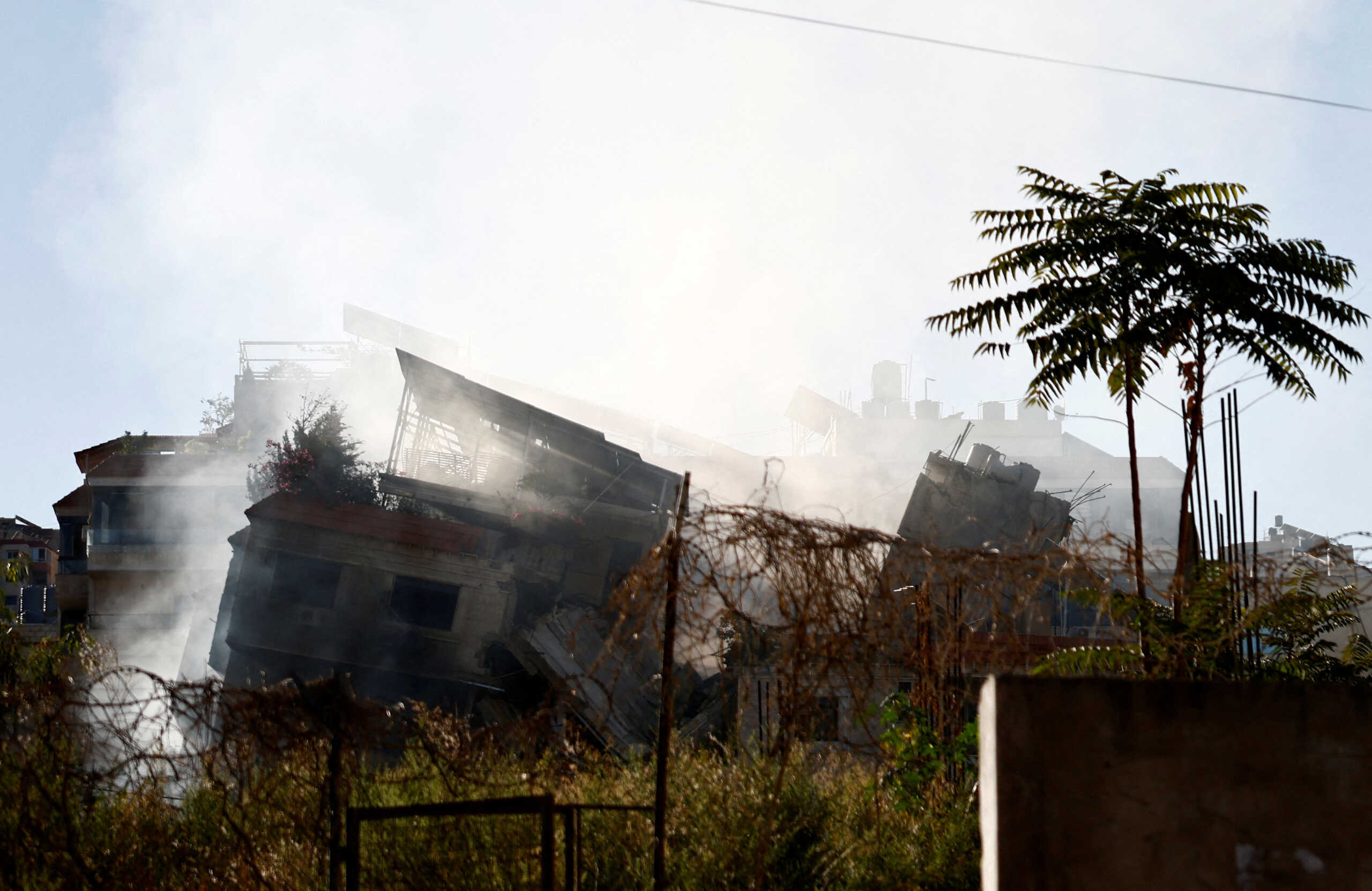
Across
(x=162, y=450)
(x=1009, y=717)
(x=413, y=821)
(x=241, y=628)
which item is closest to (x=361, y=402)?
(x=162, y=450)

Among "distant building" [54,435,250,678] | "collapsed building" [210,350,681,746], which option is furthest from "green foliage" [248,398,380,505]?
"distant building" [54,435,250,678]

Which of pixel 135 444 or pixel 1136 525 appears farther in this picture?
pixel 135 444

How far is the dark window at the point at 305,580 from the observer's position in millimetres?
26391

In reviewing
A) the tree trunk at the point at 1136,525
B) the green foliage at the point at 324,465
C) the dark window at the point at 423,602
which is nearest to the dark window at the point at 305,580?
the dark window at the point at 423,602

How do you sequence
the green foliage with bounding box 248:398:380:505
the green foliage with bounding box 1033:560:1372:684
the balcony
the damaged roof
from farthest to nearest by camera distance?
the balcony → the damaged roof → the green foliage with bounding box 248:398:380:505 → the green foliage with bounding box 1033:560:1372:684

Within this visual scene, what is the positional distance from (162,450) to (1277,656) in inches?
1606

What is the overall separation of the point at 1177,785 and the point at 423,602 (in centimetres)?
2326

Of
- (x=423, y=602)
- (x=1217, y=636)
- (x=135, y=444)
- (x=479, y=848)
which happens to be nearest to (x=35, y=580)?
(x=135, y=444)

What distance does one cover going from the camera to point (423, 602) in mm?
26625

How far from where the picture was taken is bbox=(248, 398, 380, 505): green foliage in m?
27.6

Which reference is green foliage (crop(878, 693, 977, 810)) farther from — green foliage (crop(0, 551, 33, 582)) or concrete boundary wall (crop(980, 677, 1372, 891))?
green foliage (crop(0, 551, 33, 582))

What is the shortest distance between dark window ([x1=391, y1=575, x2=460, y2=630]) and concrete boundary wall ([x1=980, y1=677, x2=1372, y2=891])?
74.1ft

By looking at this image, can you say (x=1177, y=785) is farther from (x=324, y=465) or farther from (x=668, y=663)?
(x=324, y=465)

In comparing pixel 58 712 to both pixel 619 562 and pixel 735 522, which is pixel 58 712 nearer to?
pixel 735 522
